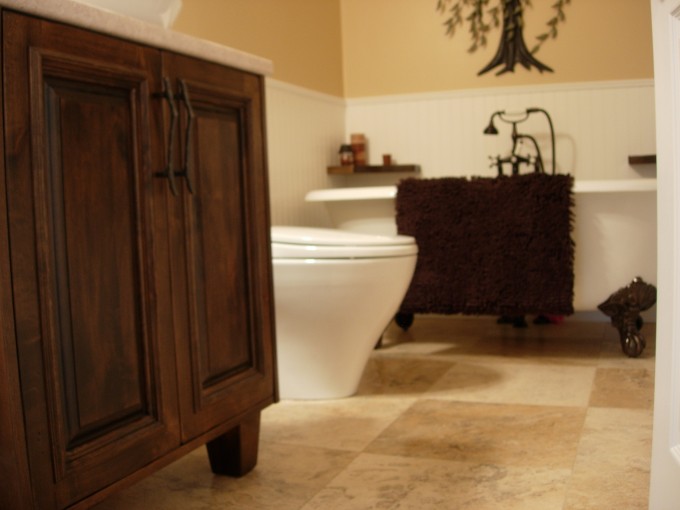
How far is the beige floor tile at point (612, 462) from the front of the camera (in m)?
1.32

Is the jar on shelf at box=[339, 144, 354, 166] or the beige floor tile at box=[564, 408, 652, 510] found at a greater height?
the jar on shelf at box=[339, 144, 354, 166]

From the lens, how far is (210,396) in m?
1.32

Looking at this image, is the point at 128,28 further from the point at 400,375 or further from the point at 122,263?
the point at 400,375

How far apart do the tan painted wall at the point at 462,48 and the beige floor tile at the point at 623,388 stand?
1.40m

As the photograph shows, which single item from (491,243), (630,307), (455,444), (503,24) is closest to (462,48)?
(503,24)

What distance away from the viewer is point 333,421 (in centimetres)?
187

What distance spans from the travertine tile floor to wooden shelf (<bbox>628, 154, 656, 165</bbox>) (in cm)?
83

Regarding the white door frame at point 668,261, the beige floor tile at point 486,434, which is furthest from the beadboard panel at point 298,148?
the white door frame at point 668,261

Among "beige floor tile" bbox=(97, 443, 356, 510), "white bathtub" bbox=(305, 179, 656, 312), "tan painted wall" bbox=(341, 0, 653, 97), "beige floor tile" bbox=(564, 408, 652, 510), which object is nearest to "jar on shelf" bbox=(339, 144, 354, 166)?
"tan painted wall" bbox=(341, 0, 653, 97)

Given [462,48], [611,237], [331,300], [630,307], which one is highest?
[462,48]

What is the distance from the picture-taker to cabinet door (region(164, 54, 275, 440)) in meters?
1.26

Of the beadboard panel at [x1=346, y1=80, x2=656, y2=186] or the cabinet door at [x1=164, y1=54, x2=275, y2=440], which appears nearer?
the cabinet door at [x1=164, y1=54, x2=275, y2=440]

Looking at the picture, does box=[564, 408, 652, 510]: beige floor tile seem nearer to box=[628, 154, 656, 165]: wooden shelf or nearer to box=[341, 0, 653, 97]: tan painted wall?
box=[628, 154, 656, 165]: wooden shelf

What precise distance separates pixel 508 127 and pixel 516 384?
144cm
